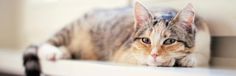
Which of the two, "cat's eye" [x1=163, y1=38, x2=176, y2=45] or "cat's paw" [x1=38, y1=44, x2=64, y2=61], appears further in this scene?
"cat's paw" [x1=38, y1=44, x2=64, y2=61]

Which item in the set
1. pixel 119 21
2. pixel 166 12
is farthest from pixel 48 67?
pixel 166 12

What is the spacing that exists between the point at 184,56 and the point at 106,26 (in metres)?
0.47

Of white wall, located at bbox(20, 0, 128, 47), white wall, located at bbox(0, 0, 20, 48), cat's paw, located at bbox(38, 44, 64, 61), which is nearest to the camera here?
cat's paw, located at bbox(38, 44, 64, 61)

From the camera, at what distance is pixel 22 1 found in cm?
161

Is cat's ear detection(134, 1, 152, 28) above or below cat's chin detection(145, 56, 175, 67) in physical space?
above

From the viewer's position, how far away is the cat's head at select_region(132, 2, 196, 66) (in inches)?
23.7

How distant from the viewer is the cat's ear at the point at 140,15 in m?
0.62

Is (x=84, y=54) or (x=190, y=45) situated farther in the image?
(x=84, y=54)

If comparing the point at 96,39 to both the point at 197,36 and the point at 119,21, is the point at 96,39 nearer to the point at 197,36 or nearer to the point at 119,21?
the point at 119,21

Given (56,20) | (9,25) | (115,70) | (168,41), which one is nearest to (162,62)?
(168,41)

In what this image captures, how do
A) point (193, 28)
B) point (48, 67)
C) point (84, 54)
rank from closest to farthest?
point (193, 28), point (48, 67), point (84, 54)

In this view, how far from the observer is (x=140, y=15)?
637 millimetres

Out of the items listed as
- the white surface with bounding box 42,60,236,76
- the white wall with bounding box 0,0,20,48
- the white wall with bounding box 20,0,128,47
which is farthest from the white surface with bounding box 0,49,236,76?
the white wall with bounding box 0,0,20,48

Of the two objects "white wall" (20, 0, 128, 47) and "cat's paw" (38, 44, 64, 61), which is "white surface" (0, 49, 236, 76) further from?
"white wall" (20, 0, 128, 47)
